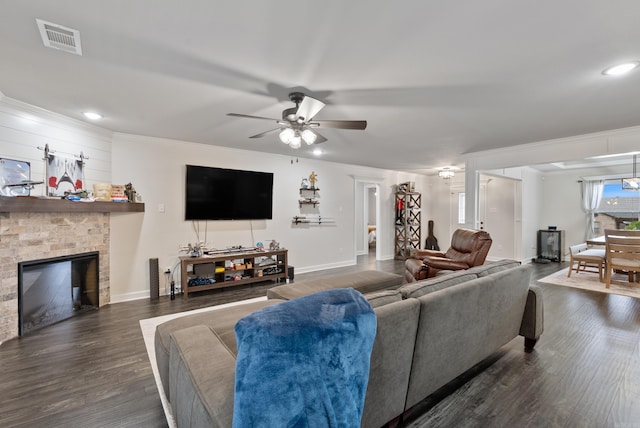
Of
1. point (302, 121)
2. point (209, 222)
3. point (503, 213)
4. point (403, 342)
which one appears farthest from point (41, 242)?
point (503, 213)

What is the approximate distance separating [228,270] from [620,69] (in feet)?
16.3

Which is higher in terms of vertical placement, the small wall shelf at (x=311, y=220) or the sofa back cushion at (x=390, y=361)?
the small wall shelf at (x=311, y=220)

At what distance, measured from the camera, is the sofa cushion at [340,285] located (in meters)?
2.79

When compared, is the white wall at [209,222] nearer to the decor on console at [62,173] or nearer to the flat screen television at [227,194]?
the flat screen television at [227,194]

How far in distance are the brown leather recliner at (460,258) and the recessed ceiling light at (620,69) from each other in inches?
80.6

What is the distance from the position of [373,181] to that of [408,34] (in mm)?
5499

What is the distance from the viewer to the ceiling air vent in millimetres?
1707

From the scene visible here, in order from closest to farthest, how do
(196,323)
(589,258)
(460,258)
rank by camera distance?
(196,323) < (460,258) < (589,258)

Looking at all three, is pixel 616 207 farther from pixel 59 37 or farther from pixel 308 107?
pixel 59 37

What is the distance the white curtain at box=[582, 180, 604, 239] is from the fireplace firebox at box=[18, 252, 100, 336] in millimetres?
10026

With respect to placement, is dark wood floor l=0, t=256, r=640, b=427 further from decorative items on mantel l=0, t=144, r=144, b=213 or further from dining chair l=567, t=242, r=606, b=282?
dining chair l=567, t=242, r=606, b=282

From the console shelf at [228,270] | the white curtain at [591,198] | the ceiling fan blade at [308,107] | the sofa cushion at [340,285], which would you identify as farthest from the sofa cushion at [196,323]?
the white curtain at [591,198]

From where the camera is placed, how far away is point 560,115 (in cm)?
322

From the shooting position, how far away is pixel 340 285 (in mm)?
2908
